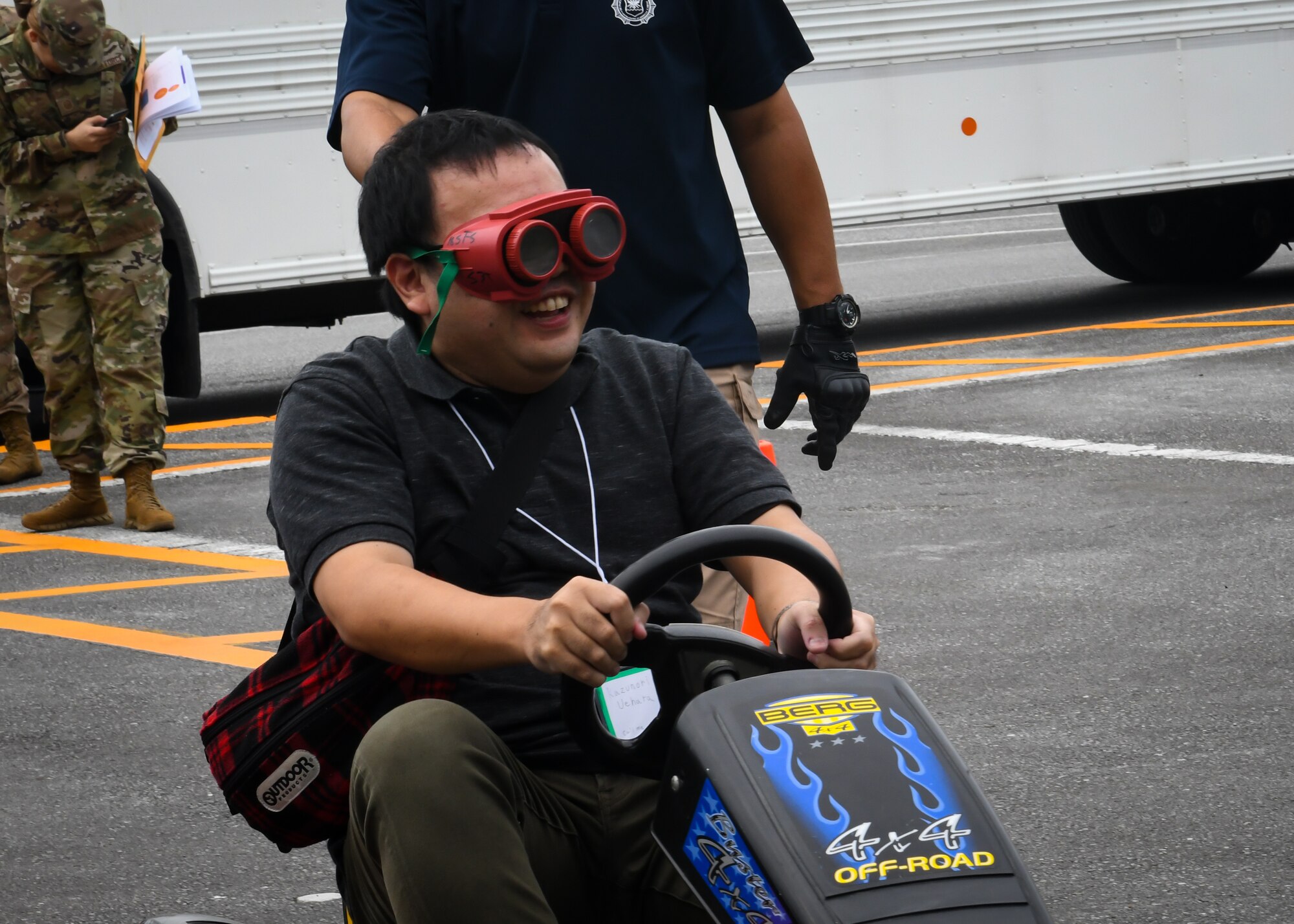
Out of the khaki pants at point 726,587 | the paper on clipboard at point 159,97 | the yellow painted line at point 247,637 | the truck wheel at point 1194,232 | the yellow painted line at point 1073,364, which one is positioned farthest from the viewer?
the truck wheel at point 1194,232

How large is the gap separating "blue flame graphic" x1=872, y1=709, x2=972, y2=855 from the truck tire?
1190 cm

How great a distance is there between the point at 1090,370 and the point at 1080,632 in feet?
16.3

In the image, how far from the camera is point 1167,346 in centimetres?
1077

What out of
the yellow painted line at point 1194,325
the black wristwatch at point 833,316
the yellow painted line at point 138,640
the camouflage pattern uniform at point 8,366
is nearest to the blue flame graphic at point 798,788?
the black wristwatch at point 833,316

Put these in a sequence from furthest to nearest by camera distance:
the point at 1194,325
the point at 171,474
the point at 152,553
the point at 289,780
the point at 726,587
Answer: the point at 1194,325, the point at 171,474, the point at 152,553, the point at 726,587, the point at 289,780

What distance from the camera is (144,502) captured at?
24.6ft

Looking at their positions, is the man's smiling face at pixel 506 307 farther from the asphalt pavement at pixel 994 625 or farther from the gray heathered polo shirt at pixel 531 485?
the asphalt pavement at pixel 994 625

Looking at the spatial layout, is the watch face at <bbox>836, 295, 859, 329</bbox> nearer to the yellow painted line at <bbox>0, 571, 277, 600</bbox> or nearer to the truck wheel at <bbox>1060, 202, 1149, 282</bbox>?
the yellow painted line at <bbox>0, 571, 277, 600</bbox>

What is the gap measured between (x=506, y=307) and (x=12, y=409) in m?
6.66

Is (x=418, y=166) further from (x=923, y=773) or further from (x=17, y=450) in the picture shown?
(x=17, y=450)

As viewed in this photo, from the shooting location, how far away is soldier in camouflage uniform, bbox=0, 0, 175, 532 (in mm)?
7406

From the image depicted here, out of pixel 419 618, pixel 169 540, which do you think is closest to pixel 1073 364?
pixel 169 540

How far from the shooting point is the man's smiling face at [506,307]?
252 centimetres

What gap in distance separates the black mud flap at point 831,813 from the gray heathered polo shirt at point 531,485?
39 cm
